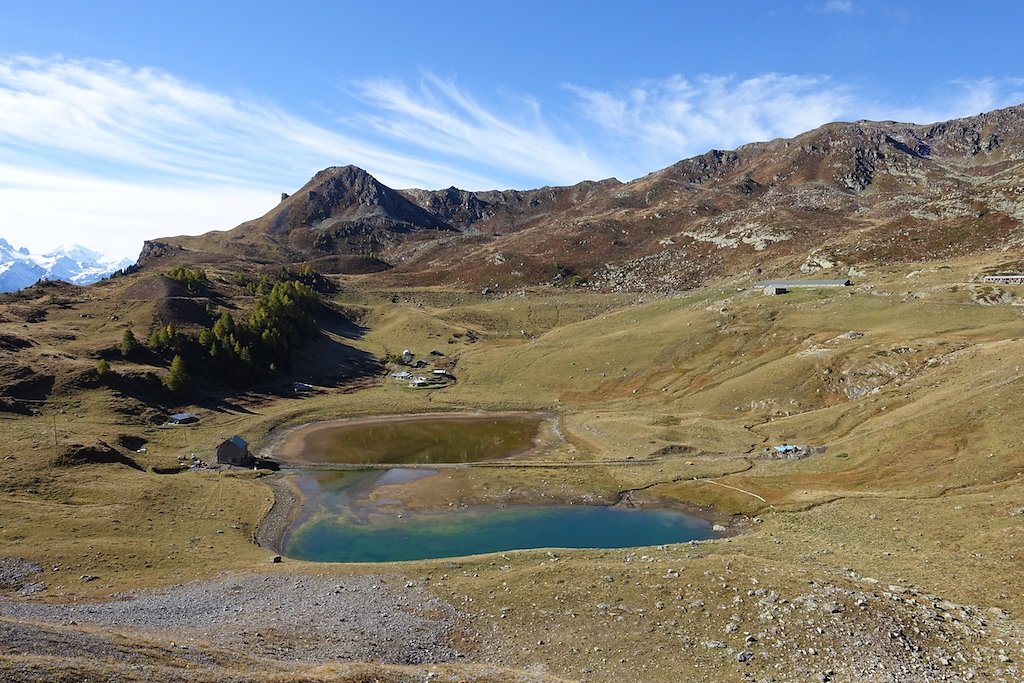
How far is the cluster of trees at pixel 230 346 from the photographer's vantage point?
110 meters

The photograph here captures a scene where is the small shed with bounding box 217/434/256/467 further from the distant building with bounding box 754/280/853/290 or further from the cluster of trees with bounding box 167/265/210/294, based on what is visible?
the distant building with bounding box 754/280/853/290

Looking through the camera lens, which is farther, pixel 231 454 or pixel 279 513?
pixel 231 454

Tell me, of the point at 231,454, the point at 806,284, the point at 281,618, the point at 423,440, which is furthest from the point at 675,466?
the point at 806,284

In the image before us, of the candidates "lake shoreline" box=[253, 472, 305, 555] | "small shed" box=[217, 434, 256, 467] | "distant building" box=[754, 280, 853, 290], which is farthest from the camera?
"distant building" box=[754, 280, 853, 290]

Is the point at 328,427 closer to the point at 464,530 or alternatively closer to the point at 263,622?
the point at 464,530

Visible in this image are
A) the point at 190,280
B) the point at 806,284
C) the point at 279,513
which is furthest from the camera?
the point at 190,280

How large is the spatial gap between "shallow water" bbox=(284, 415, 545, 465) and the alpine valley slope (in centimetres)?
641

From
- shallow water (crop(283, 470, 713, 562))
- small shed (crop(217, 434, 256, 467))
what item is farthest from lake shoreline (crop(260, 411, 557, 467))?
shallow water (crop(283, 470, 713, 562))

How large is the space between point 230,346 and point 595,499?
8807cm

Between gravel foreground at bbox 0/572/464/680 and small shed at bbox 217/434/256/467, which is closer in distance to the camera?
gravel foreground at bbox 0/572/464/680

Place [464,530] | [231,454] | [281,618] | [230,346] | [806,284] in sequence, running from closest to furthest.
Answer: [281,618]
[464,530]
[231,454]
[230,346]
[806,284]

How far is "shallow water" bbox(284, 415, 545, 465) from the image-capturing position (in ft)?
277

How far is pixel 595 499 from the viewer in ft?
212

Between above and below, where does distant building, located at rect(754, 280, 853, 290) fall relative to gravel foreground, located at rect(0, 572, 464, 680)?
A: above
